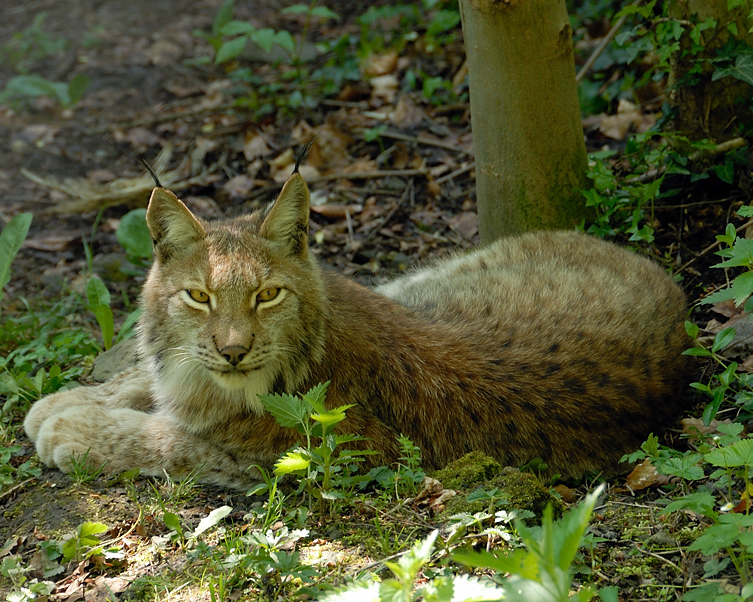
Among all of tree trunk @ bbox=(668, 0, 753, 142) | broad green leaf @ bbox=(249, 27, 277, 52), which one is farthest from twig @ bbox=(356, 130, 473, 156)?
tree trunk @ bbox=(668, 0, 753, 142)

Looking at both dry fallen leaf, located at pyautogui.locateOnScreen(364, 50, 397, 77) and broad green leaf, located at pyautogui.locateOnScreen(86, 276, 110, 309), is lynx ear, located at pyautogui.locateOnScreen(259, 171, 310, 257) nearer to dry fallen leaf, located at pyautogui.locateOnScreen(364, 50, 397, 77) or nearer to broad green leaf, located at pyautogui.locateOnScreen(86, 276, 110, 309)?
broad green leaf, located at pyautogui.locateOnScreen(86, 276, 110, 309)

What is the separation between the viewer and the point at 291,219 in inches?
153

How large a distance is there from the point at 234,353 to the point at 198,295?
401 mm

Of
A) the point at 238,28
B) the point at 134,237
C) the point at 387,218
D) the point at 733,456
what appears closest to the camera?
the point at 733,456

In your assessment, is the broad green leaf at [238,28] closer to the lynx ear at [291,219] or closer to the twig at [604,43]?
the twig at [604,43]

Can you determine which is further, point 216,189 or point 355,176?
point 216,189

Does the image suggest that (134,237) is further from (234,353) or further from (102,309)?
(234,353)

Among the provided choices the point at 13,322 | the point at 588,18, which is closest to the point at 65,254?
the point at 13,322

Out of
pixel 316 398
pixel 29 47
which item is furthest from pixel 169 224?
Answer: pixel 29 47

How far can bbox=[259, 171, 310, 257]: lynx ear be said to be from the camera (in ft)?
12.5

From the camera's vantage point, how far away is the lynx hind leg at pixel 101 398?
4.32m

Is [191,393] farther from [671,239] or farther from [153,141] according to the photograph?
[153,141]

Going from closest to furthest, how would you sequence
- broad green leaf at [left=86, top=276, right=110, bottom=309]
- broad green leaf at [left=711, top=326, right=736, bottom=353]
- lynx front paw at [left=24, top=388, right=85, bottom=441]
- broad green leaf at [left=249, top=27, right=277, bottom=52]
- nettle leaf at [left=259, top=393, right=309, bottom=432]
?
1. nettle leaf at [left=259, top=393, right=309, bottom=432]
2. broad green leaf at [left=711, top=326, right=736, bottom=353]
3. lynx front paw at [left=24, top=388, right=85, bottom=441]
4. broad green leaf at [left=86, top=276, right=110, bottom=309]
5. broad green leaf at [left=249, top=27, right=277, bottom=52]

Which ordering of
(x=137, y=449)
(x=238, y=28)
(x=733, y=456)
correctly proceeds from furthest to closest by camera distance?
(x=238, y=28) < (x=137, y=449) < (x=733, y=456)
